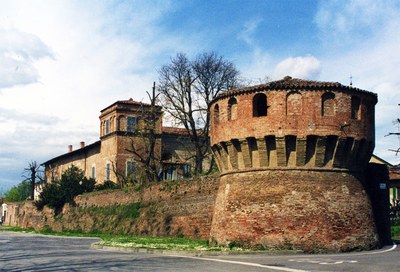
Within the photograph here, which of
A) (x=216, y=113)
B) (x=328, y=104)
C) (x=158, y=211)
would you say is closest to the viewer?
(x=328, y=104)

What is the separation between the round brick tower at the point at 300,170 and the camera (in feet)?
72.0

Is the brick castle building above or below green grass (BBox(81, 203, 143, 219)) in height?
above

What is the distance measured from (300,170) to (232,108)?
4.03 metres

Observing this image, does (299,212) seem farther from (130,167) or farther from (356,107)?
(130,167)

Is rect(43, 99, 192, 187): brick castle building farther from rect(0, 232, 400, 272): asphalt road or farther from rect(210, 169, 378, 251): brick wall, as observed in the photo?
rect(0, 232, 400, 272): asphalt road

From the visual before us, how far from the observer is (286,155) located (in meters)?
22.5

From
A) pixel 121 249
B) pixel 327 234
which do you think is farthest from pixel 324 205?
pixel 121 249

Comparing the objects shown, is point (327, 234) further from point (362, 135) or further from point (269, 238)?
point (362, 135)

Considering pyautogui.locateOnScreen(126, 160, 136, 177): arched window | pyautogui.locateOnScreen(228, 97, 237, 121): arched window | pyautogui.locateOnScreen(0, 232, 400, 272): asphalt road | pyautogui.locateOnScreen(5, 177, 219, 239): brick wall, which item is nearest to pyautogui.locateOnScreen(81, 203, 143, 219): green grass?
pyautogui.locateOnScreen(5, 177, 219, 239): brick wall

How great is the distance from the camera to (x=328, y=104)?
22.7m

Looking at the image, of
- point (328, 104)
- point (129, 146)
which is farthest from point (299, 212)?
point (129, 146)

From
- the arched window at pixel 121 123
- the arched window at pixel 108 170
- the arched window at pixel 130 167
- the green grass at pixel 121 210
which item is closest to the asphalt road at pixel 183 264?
the green grass at pixel 121 210

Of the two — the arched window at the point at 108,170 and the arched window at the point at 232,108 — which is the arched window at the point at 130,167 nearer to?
the arched window at the point at 108,170

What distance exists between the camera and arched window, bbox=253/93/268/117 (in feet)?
76.3
